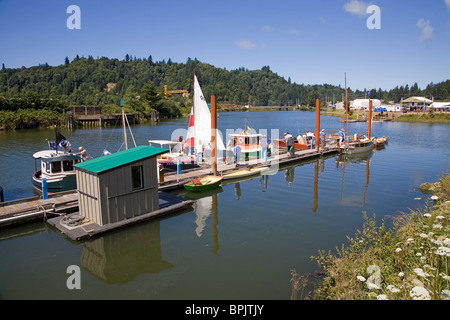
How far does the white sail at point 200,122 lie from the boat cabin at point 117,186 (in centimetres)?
1081

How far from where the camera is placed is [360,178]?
23.3 m

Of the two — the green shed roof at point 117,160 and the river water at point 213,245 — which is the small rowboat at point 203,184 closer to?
the river water at point 213,245

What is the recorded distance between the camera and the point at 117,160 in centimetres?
1287

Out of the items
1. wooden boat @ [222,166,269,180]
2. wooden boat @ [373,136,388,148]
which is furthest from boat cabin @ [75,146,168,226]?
wooden boat @ [373,136,388,148]

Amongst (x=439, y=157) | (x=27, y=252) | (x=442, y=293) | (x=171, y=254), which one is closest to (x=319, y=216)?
(x=171, y=254)

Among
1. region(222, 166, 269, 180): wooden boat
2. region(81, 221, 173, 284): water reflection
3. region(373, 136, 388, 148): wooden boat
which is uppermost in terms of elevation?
region(373, 136, 388, 148): wooden boat

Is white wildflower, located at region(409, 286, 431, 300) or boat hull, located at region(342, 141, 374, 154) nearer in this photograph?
white wildflower, located at region(409, 286, 431, 300)

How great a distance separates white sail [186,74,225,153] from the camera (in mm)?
24203

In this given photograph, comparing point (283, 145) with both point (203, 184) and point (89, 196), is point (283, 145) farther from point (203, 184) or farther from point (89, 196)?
point (89, 196)

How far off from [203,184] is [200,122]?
7223 millimetres
